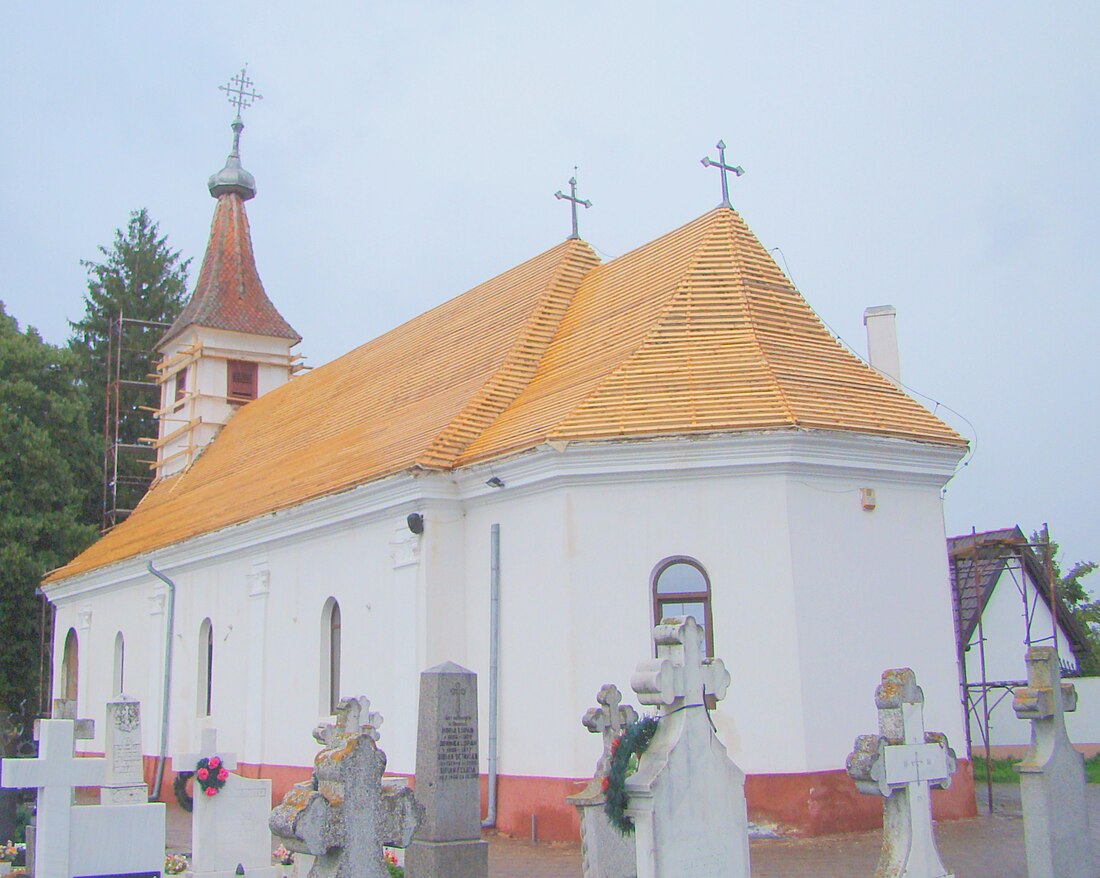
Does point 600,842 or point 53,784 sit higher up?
point 53,784

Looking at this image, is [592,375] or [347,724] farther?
[592,375]

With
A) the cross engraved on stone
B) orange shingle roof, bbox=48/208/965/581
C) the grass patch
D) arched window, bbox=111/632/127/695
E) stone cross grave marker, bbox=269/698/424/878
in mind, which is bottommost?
the grass patch

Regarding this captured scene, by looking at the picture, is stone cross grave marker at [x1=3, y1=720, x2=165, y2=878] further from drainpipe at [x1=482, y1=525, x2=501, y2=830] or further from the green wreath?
drainpipe at [x1=482, y1=525, x2=501, y2=830]

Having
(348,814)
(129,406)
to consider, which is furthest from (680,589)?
(129,406)

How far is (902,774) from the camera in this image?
9383mm

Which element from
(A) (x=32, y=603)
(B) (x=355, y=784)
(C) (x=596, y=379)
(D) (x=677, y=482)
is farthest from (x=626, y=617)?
(A) (x=32, y=603)

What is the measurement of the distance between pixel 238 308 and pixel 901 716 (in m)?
27.4

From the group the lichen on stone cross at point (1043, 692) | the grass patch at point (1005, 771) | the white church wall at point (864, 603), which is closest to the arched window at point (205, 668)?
the white church wall at point (864, 603)

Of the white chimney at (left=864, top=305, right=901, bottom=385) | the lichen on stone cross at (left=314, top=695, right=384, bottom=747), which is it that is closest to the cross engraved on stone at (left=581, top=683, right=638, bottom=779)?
the lichen on stone cross at (left=314, top=695, right=384, bottom=747)

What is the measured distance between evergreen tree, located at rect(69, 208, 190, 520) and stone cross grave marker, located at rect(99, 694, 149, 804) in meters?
31.4

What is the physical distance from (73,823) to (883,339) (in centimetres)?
1469

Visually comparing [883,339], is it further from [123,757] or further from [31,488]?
[31,488]

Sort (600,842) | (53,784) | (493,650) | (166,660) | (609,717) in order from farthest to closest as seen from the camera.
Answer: (166,660) < (493,650) < (609,717) < (600,842) < (53,784)

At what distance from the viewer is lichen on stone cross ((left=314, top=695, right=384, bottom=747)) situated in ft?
30.2
